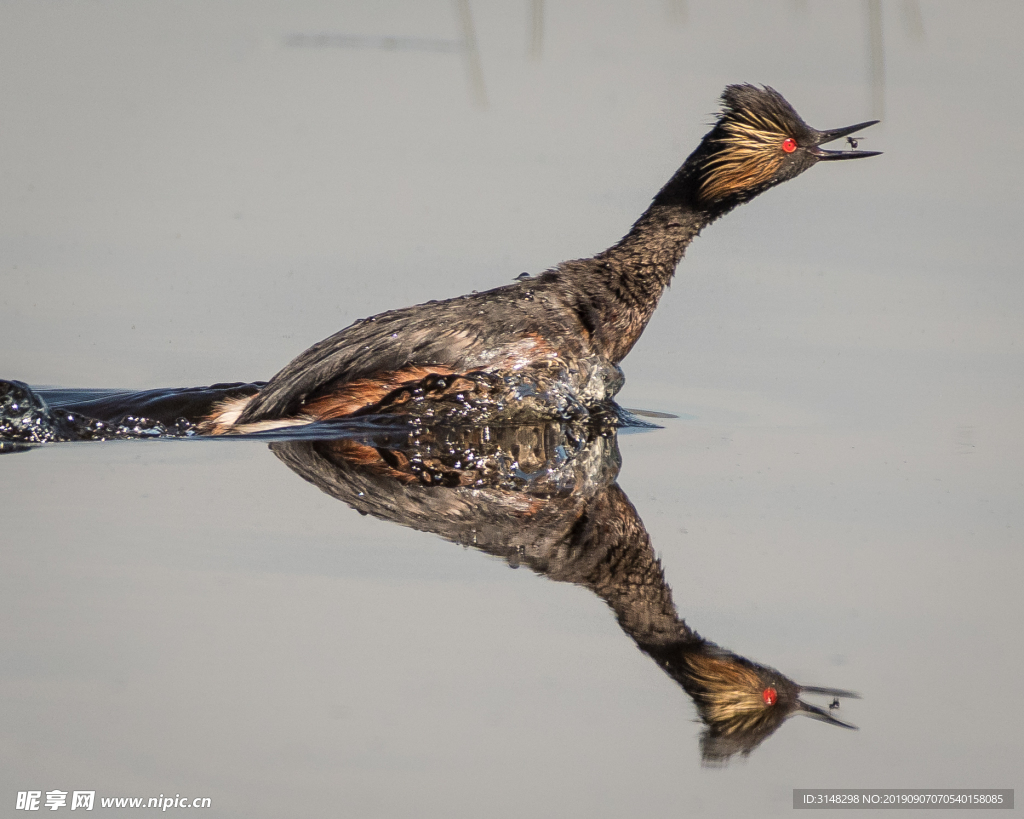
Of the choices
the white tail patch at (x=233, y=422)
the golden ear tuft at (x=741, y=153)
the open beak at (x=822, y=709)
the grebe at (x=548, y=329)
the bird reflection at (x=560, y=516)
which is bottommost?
the open beak at (x=822, y=709)

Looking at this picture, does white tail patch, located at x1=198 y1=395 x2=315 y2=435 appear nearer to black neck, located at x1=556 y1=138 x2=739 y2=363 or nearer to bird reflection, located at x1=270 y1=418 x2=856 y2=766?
bird reflection, located at x1=270 y1=418 x2=856 y2=766

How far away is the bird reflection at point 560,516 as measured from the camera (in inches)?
203

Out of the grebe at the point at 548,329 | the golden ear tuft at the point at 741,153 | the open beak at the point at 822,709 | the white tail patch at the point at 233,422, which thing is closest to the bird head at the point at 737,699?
the open beak at the point at 822,709

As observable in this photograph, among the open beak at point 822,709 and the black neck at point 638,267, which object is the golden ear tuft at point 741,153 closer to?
the black neck at point 638,267

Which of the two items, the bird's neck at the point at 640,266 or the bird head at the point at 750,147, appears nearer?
the bird's neck at the point at 640,266

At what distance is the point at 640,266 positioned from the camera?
8.91 metres

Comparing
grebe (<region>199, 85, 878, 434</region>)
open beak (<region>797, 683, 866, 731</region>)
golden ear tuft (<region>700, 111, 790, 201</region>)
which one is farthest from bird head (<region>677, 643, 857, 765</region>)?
golden ear tuft (<region>700, 111, 790, 201</region>)

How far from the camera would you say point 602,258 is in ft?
29.5

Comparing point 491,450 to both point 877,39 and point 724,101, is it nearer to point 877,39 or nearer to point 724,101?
point 724,101

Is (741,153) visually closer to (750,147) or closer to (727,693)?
(750,147)

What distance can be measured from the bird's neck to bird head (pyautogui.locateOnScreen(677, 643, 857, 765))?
11.4 feet

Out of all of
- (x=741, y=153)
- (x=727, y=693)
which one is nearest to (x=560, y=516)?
(x=727, y=693)

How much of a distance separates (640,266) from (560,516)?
2691mm

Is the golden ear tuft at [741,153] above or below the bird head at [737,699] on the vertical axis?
above
